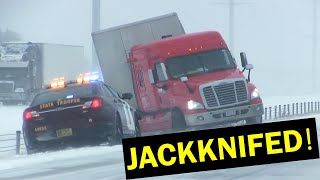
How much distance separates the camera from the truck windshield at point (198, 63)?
2170 cm

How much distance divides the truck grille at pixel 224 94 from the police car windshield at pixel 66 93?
4425mm

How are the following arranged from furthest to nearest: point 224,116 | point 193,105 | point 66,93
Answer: point 224,116 < point 193,105 < point 66,93

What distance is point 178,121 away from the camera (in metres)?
21.5

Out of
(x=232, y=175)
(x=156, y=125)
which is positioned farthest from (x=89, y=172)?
(x=156, y=125)

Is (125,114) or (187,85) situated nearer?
(125,114)

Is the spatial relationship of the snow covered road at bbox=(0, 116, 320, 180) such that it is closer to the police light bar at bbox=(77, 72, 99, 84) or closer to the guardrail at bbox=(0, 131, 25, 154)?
the police light bar at bbox=(77, 72, 99, 84)

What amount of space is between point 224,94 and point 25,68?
26253mm

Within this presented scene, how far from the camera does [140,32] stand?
77.4 ft

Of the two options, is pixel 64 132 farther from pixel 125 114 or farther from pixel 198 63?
pixel 198 63

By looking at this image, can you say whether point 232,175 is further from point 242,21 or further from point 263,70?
point 242,21

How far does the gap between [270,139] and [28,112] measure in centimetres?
855

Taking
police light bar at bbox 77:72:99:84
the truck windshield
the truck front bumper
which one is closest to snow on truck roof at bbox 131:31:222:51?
the truck windshield

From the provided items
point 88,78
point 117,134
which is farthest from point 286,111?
point 117,134

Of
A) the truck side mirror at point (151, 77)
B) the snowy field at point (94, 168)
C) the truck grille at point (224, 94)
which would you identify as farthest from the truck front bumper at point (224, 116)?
the snowy field at point (94, 168)
